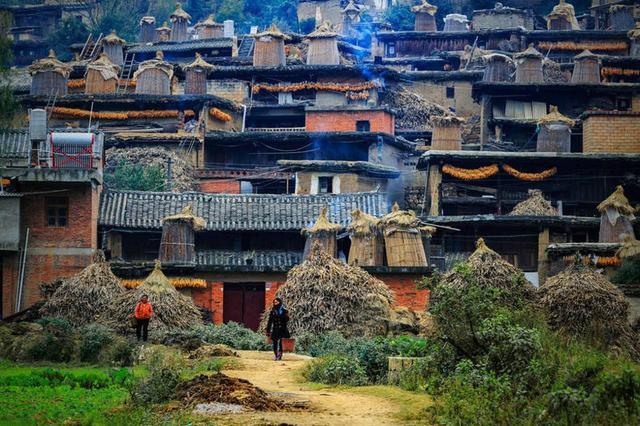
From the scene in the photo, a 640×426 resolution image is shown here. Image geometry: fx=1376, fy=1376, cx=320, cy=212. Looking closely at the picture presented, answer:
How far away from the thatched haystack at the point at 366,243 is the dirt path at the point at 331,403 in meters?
16.2

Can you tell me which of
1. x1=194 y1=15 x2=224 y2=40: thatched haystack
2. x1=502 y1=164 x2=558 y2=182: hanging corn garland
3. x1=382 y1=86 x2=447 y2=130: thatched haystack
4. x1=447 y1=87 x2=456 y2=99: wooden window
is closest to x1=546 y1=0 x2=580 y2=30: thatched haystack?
x1=447 y1=87 x2=456 y2=99: wooden window

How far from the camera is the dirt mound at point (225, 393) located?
71.4 ft

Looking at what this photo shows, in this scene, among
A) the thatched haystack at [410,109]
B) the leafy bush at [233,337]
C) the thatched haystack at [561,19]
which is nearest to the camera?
the leafy bush at [233,337]

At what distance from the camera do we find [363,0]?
3644 inches

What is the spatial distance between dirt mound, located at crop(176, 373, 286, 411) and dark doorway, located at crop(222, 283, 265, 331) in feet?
61.3

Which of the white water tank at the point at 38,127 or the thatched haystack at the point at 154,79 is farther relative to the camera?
the thatched haystack at the point at 154,79

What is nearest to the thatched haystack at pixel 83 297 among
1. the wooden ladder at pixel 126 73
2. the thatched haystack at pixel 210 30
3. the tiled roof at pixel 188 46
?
the wooden ladder at pixel 126 73

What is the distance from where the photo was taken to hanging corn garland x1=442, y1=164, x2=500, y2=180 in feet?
179

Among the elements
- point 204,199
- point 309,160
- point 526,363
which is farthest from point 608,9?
point 526,363

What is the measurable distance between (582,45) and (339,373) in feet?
172

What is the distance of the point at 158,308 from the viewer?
36344mm

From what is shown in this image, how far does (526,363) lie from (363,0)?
237 feet

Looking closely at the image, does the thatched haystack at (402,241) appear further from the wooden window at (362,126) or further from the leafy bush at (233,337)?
the wooden window at (362,126)

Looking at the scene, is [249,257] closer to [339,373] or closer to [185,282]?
[185,282]
